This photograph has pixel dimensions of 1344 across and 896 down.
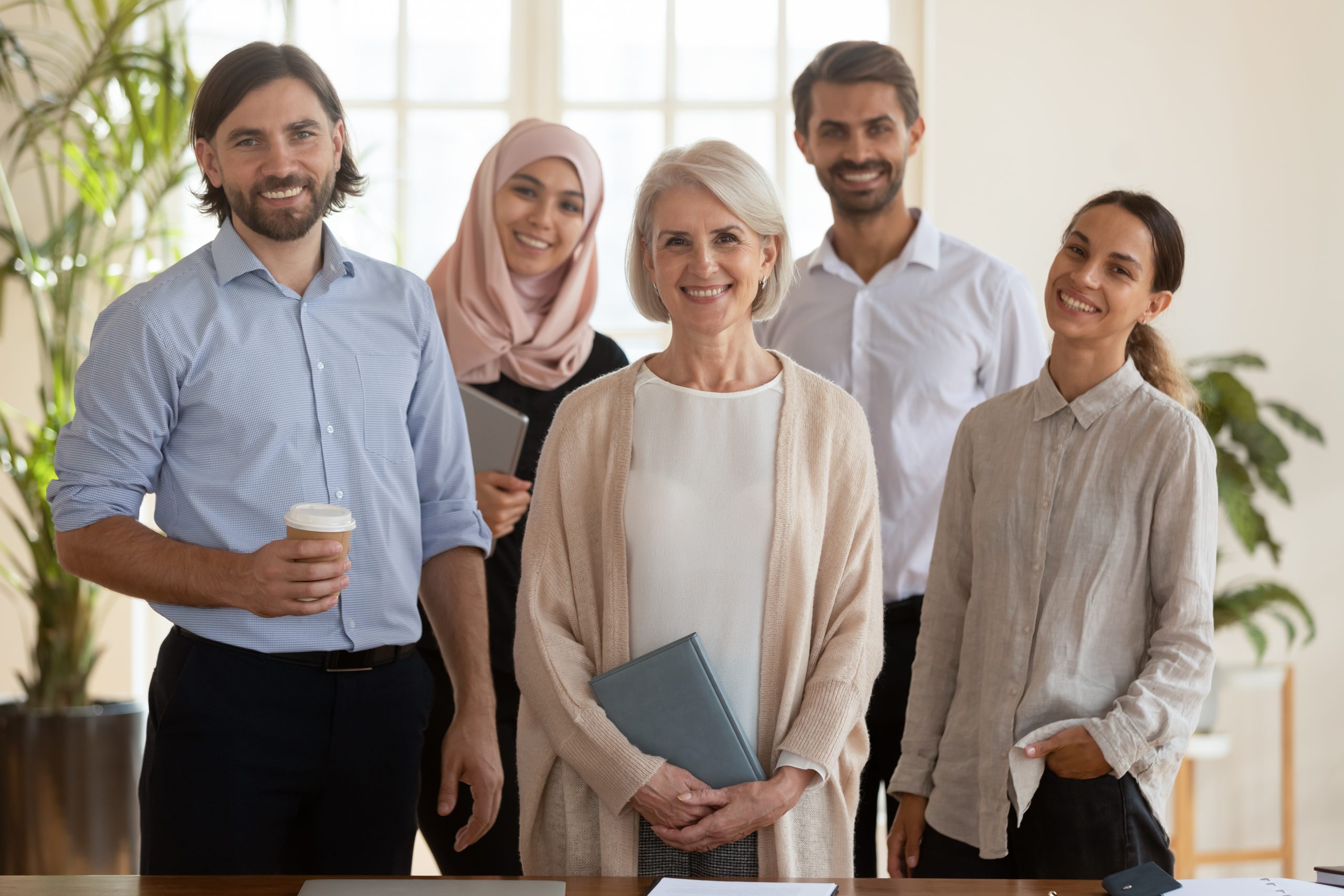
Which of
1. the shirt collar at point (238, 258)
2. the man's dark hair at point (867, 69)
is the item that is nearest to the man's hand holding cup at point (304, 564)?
the shirt collar at point (238, 258)

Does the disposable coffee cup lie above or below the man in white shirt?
below

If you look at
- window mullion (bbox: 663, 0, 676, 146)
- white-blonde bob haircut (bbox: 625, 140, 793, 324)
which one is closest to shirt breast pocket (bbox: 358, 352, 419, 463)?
white-blonde bob haircut (bbox: 625, 140, 793, 324)

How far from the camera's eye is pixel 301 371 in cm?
165

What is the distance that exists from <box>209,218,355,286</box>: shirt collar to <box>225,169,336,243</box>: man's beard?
3 cm

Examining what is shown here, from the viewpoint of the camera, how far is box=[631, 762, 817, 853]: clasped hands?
147cm

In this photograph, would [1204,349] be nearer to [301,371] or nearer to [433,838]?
[433,838]

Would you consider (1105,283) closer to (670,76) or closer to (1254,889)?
(1254,889)

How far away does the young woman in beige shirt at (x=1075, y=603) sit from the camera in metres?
1.58

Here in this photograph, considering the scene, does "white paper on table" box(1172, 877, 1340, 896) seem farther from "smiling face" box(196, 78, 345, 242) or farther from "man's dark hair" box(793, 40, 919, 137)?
"man's dark hair" box(793, 40, 919, 137)

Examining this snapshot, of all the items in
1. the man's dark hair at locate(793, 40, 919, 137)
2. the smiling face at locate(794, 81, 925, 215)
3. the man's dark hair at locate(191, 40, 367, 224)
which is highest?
the man's dark hair at locate(793, 40, 919, 137)

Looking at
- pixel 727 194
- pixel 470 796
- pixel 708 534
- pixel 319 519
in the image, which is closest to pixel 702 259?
pixel 727 194

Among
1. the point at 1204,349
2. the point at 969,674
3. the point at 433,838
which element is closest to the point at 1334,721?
the point at 1204,349

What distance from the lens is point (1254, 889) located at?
126 cm

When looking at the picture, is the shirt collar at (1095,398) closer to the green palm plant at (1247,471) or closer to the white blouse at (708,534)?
the white blouse at (708,534)
